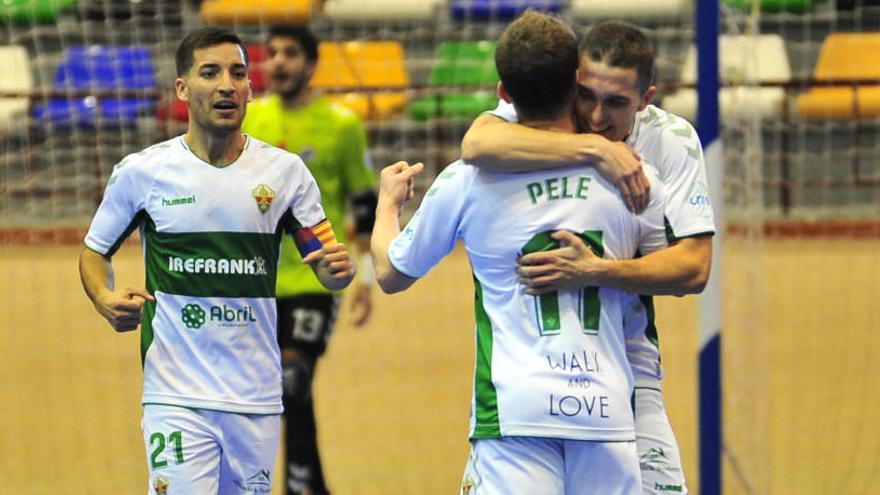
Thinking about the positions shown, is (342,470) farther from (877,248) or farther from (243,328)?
(877,248)

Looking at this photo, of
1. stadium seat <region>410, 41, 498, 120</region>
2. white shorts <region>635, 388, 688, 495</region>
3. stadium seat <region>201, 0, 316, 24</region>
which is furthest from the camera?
stadium seat <region>410, 41, 498, 120</region>

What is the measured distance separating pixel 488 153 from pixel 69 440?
4.54 m

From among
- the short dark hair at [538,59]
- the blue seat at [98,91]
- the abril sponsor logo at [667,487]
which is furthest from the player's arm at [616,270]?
the blue seat at [98,91]

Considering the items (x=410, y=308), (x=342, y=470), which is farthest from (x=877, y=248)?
(x=342, y=470)

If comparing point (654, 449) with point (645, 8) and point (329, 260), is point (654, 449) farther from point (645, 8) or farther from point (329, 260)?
point (645, 8)

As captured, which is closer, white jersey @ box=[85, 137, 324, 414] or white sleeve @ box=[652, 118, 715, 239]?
white sleeve @ box=[652, 118, 715, 239]

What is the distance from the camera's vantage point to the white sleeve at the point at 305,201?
165 inches

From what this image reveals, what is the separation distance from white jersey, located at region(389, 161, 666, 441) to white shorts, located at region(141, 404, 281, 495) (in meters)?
1.00

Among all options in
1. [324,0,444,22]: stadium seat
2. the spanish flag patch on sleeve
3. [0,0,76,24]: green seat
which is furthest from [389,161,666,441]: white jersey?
[324,0,444,22]: stadium seat

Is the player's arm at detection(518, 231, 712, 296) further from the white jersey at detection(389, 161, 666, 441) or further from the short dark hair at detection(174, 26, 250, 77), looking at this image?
the short dark hair at detection(174, 26, 250, 77)

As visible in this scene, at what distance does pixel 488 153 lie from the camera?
3230 mm

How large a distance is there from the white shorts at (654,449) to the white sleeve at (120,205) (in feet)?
5.07

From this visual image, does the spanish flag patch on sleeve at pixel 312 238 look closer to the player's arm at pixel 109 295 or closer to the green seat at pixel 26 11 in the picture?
the player's arm at pixel 109 295

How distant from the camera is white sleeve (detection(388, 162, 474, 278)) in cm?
→ 329
